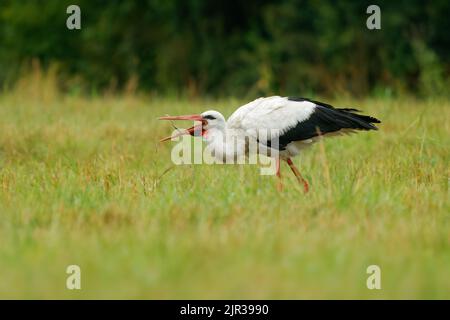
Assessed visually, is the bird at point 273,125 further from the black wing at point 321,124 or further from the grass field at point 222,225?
the grass field at point 222,225

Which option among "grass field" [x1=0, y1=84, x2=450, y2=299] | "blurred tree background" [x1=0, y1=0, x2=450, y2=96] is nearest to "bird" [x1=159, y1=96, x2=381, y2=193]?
"grass field" [x1=0, y1=84, x2=450, y2=299]

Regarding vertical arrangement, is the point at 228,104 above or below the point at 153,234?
above

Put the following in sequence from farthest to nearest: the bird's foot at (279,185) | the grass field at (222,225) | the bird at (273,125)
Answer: the bird at (273,125)
the bird's foot at (279,185)
the grass field at (222,225)

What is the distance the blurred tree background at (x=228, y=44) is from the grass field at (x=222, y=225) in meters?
8.57

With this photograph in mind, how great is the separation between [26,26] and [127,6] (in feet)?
13.9

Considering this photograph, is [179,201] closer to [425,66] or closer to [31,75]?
[425,66]

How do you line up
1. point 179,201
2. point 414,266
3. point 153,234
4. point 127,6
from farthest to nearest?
1. point 127,6
2. point 179,201
3. point 153,234
4. point 414,266

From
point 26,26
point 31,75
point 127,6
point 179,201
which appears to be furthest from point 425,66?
point 26,26

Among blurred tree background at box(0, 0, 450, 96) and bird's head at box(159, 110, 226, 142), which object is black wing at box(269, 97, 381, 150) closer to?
bird's head at box(159, 110, 226, 142)

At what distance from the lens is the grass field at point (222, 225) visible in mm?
3754

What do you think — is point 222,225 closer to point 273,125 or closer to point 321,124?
point 273,125

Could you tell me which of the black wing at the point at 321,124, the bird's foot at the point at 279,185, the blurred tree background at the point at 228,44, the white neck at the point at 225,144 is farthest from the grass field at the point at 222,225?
the blurred tree background at the point at 228,44

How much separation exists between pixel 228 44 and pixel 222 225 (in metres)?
16.9

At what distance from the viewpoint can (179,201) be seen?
5316 mm
